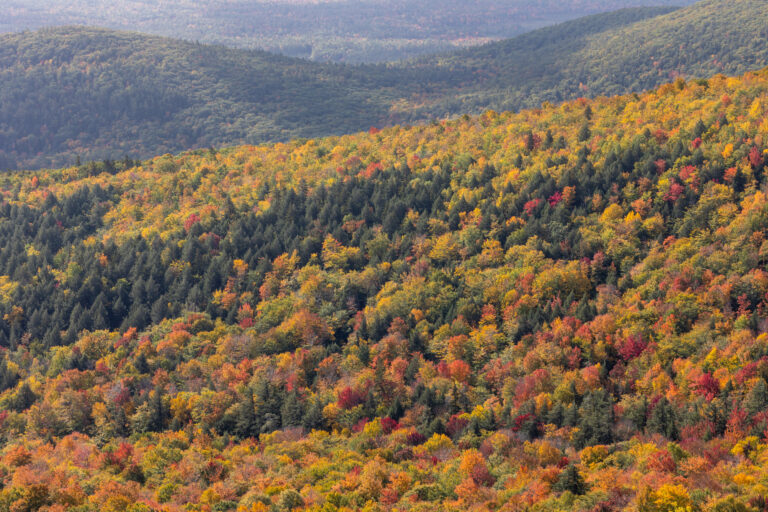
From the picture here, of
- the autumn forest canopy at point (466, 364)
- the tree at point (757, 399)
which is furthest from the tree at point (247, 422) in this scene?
the tree at point (757, 399)

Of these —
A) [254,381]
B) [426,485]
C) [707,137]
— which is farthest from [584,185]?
[426,485]

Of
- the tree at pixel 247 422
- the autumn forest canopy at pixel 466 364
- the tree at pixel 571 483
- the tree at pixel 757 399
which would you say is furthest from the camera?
the tree at pixel 247 422

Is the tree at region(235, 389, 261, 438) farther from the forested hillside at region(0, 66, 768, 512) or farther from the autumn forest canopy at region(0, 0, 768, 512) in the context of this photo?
the forested hillside at region(0, 66, 768, 512)

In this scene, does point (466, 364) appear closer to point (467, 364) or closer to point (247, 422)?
point (467, 364)

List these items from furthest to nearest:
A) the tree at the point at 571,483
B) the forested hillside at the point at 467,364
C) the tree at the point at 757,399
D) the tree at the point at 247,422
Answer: the tree at the point at 247,422 → the tree at the point at 757,399 → the forested hillside at the point at 467,364 → the tree at the point at 571,483

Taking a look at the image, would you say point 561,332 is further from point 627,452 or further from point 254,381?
point 254,381

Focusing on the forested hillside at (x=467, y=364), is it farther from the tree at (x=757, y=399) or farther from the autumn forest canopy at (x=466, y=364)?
the autumn forest canopy at (x=466, y=364)

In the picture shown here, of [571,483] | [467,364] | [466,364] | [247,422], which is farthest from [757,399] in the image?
[247,422]

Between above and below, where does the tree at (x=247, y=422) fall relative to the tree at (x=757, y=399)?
below
